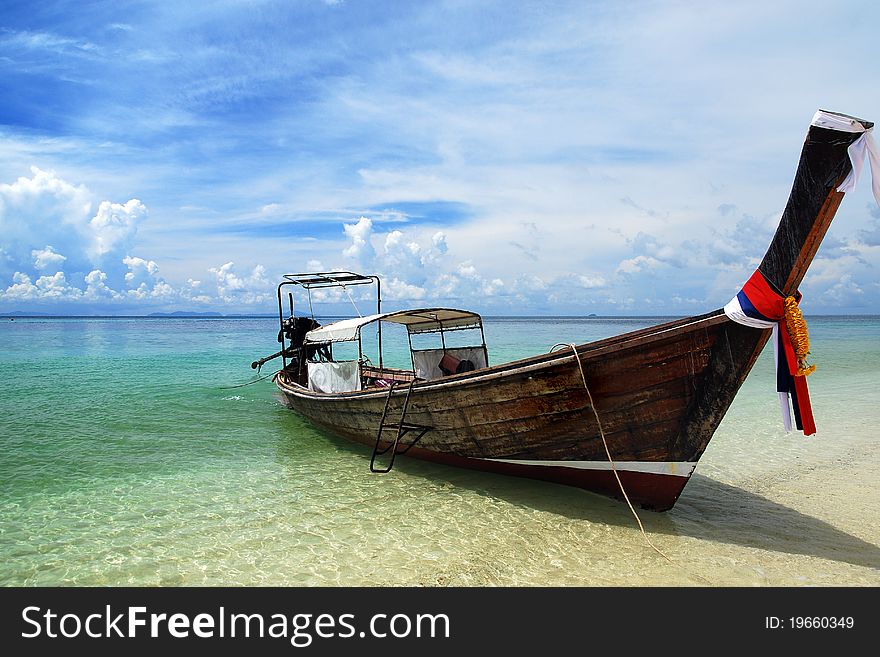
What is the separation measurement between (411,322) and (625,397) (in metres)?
5.43

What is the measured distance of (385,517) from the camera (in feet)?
21.9

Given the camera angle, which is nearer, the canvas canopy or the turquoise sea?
the turquoise sea

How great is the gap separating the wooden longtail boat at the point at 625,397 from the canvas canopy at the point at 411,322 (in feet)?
5.47

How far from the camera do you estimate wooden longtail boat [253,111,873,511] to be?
473cm

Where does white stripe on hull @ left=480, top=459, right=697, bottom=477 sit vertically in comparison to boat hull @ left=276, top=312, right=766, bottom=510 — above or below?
below

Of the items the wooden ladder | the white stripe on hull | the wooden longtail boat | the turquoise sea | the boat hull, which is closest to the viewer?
the wooden longtail boat

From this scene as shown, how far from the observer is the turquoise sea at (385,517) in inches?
207

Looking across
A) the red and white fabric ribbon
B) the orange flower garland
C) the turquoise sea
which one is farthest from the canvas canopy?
the orange flower garland

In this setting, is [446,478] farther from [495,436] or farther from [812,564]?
[812,564]

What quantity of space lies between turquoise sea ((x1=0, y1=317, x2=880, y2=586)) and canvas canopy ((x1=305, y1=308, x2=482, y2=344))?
2.13 metres

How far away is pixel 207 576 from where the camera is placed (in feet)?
17.3

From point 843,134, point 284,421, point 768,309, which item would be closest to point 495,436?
point 768,309

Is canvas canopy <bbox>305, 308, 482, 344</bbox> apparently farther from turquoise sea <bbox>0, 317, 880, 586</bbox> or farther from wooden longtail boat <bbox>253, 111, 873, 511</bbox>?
turquoise sea <bbox>0, 317, 880, 586</bbox>
